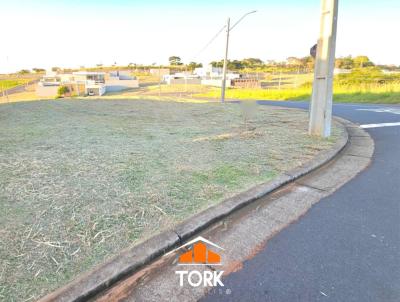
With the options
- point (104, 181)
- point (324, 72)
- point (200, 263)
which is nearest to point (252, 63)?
point (324, 72)

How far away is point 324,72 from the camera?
4.45m

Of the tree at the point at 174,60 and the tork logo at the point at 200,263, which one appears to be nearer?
the tork logo at the point at 200,263

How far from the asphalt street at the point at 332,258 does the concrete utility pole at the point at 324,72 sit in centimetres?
235

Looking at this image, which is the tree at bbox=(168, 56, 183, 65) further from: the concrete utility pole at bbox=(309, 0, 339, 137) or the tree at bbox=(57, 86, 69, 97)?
the concrete utility pole at bbox=(309, 0, 339, 137)

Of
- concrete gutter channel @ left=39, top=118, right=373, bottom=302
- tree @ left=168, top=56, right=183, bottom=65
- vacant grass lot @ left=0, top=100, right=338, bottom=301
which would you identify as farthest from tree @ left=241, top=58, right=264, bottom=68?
concrete gutter channel @ left=39, top=118, right=373, bottom=302

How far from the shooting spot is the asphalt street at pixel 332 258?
4.73 ft

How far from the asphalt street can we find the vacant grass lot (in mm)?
725

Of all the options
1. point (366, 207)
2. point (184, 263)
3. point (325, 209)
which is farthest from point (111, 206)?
point (366, 207)

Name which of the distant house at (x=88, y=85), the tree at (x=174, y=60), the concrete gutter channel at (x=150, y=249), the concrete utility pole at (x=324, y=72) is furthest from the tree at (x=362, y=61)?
the concrete gutter channel at (x=150, y=249)

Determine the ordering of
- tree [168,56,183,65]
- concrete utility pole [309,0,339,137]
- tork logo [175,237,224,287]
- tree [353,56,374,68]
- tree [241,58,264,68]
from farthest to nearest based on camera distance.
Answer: tree [168,56,183,65]
tree [241,58,264,68]
tree [353,56,374,68]
concrete utility pole [309,0,339,137]
tork logo [175,237,224,287]

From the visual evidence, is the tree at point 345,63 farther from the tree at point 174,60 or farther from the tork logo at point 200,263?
the tork logo at point 200,263

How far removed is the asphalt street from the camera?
1.44m

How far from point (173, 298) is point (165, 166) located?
1941 millimetres

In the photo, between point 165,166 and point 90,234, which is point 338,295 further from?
point 165,166
